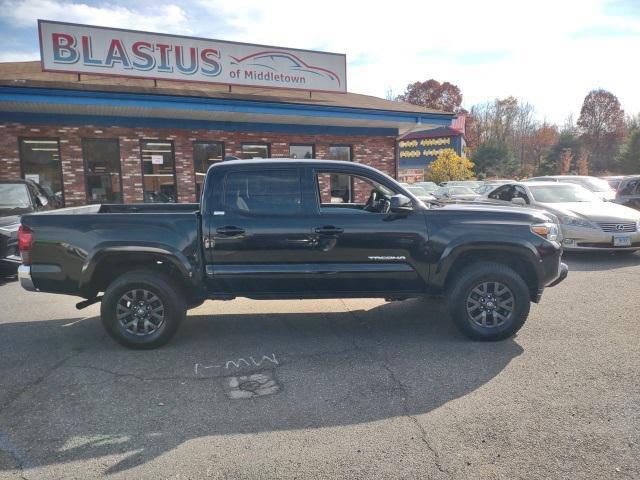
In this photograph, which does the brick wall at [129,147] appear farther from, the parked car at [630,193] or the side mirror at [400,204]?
the side mirror at [400,204]

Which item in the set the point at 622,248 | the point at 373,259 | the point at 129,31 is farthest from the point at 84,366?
the point at 129,31

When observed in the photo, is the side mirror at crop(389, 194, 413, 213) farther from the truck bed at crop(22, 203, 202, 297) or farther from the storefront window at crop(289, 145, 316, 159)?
the storefront window at crop(289, 145, 316, 159)

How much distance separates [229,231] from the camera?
471cm

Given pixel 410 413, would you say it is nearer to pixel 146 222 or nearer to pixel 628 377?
pixel 628 377

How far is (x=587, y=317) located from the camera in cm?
558

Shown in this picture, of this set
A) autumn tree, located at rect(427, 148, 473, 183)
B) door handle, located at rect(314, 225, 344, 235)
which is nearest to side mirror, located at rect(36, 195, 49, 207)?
door handle, located at rect(314, 225, 344, 235)

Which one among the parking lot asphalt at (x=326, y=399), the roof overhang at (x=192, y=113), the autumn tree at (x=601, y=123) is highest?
the autumn tree at (x=601, y=123)

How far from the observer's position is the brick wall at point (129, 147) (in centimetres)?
1245

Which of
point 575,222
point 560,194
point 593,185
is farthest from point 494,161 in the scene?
point 575,222

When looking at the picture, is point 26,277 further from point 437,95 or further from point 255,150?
point 437,95

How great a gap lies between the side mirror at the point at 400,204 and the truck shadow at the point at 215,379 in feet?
4.65

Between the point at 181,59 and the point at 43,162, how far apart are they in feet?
16.3

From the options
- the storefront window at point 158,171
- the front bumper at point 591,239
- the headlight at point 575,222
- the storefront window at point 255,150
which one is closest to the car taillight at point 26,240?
the front bumper at point 591,239

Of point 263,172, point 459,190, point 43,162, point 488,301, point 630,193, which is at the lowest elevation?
point 488,301
